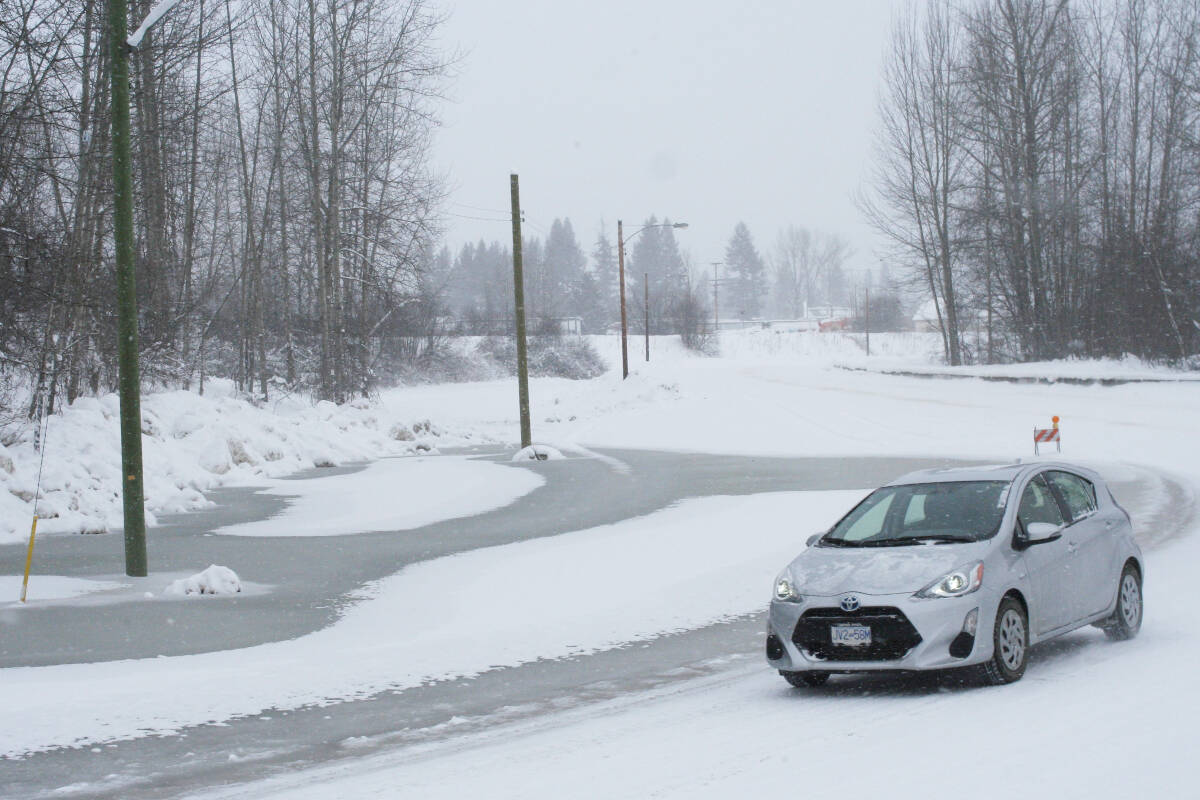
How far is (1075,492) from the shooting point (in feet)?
31.7

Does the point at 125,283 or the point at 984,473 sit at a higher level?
the point at 125,283

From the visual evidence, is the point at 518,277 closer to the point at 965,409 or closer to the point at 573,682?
the point at 965,409

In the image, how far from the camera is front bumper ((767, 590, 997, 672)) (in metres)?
7.75

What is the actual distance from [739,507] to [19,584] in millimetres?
10929

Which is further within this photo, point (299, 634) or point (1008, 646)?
point (299, 634)

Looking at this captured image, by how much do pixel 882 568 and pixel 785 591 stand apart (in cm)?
69

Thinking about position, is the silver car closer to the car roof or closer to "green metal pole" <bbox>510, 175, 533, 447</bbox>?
the car roof

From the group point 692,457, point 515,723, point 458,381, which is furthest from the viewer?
point 458,381

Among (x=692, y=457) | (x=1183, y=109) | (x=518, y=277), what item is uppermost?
(x=1183, y=109)

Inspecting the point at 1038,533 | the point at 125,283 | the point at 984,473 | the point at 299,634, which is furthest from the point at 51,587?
the point at 1038,533

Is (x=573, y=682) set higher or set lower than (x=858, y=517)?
lower

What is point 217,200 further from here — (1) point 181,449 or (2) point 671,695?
(2) point 671,695

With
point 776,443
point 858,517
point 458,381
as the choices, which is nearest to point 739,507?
point 858,517

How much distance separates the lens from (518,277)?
3219 cm
